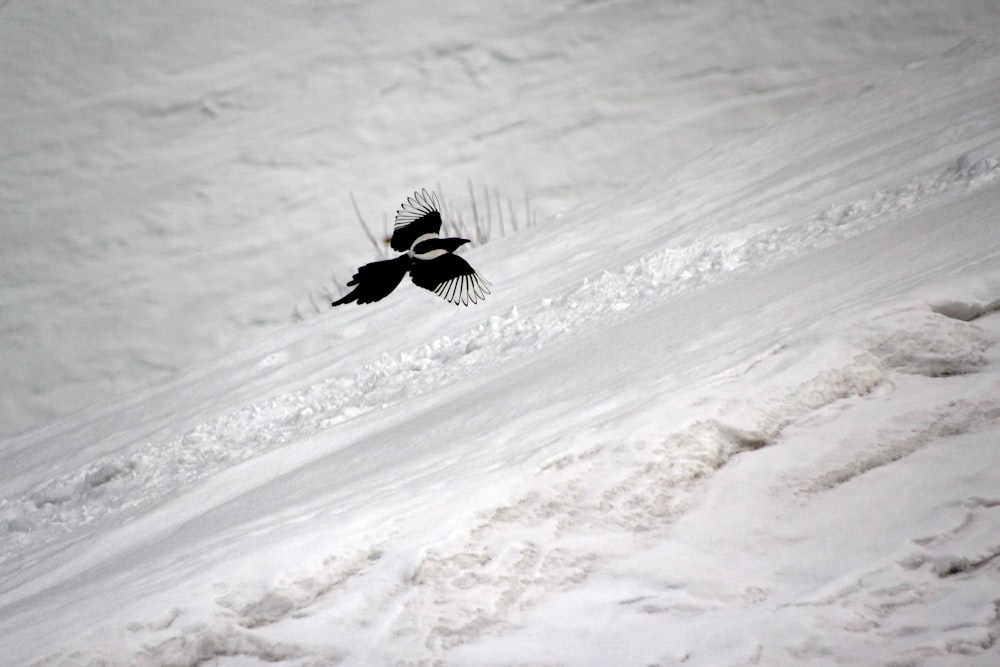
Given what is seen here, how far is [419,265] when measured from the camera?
174 centimetres

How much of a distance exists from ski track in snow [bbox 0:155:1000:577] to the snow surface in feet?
0.05

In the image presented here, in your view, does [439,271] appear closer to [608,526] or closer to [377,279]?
[377,279]

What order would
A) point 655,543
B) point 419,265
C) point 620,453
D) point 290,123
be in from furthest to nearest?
point 290,123 → point 419,265 → point 620,453 → point 655,543

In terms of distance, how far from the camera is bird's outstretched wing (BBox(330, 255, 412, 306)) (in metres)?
1.67

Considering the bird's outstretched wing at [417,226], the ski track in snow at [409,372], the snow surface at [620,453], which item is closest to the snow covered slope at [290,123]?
the snow surface at [620,453]

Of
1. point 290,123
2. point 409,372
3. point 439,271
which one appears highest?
point 290,123

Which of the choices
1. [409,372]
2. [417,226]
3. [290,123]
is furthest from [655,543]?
[290,123]

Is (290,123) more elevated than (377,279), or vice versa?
(290,123)

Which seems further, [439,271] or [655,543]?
[439,271]

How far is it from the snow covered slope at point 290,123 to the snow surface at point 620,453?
9.48ft

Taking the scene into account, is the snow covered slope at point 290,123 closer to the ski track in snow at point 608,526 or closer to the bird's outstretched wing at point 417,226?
the bird's outstretched wing at point 417,226

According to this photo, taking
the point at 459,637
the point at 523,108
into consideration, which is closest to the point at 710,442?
the point at 459,637

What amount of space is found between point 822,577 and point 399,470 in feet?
2.82

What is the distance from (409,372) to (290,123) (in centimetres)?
529
